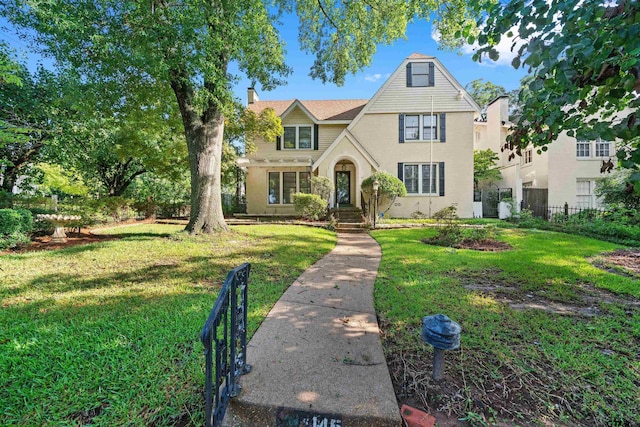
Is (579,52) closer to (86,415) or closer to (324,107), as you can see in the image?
(86,415)

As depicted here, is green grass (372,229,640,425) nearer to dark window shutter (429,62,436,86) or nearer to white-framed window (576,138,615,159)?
dark window shutter (429,62,436,86)

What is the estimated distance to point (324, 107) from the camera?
63.3 ft

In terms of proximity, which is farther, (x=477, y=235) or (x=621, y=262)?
(x=477, y=235)

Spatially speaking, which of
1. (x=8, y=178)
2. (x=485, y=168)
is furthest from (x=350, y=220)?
(x=8, y=178)

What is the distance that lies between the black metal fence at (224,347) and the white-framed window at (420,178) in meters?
15.9

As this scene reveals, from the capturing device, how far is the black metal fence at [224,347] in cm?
155

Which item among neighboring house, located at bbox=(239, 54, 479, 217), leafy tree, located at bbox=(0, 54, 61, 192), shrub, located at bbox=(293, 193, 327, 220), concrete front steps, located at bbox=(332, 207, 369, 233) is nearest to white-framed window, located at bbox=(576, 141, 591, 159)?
neighboring house, located at bbox=(239, 54, 479, 217)

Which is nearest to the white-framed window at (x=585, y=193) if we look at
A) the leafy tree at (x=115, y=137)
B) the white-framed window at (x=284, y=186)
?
the white-framed window at (x=284, y=186)

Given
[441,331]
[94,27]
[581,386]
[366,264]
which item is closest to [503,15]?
[441,331]

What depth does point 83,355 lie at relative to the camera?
8.97ft

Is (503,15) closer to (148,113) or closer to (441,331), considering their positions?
(441,331)

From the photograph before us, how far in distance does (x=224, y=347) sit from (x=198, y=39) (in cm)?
757

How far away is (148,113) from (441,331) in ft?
41.2

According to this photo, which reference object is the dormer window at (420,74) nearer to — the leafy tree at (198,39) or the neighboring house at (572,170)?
the neighboring house at (572,170)
